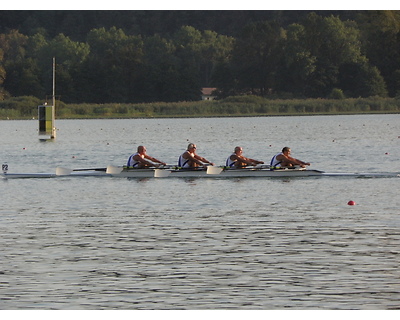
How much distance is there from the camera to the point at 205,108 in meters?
104

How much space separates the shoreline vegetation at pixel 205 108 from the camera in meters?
101

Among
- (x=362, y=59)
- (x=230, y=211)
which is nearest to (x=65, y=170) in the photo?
(x=230, y=211)

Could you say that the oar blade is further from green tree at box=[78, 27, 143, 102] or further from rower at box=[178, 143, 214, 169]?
green tree at box=[78, 27, 143, 102]

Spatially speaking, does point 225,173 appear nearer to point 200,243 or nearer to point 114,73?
point 200,243

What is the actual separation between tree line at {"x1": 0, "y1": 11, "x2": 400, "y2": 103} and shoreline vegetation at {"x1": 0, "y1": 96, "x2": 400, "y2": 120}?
8.06 feet

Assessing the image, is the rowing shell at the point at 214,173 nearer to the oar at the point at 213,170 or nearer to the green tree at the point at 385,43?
the oar at the point at 213,170

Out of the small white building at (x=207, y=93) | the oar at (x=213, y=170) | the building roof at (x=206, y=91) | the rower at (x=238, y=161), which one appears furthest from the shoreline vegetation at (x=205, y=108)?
the oar at (x=213, y=170)

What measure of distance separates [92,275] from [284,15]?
111 metres

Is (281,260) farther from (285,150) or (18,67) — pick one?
(18,67)

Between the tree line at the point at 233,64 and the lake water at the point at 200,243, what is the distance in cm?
6802

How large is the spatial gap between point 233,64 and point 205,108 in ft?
51.4

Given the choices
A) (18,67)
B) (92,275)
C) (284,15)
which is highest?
(284,15)

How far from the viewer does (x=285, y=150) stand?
3297cm

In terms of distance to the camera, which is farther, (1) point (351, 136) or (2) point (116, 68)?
(2) point (116, 68)
